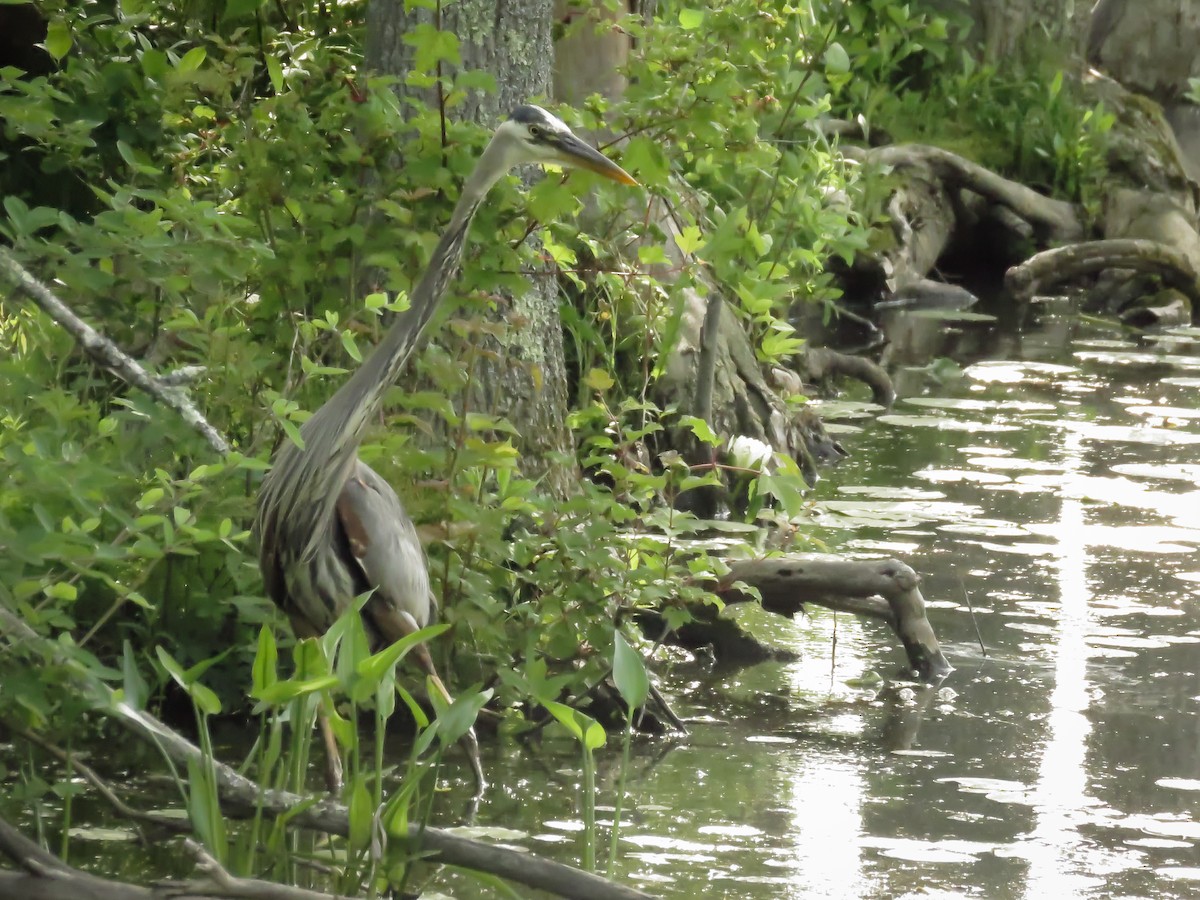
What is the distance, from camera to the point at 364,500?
365cm

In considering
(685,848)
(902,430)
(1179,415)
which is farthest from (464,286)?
(1179,415)

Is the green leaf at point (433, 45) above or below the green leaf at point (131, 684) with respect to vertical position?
above

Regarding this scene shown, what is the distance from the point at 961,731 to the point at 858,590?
1.74 feet

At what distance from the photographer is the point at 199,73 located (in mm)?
4160

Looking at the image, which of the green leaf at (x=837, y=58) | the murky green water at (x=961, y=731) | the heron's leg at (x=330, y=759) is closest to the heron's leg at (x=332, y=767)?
the heron's leg at (x=330, y=759)

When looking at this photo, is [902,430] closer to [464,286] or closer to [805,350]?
[805,350]

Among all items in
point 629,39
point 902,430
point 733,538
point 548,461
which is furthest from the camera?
point 902,430

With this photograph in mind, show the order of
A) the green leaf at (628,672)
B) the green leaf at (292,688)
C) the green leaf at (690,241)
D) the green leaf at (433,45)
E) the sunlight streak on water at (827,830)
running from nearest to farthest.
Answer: the green leaf at (292,688)
the green leaf at (628,672)
the sunlight streak on water at (827,830)
the green leaf at (433,45)
the green leaf at (690,241)

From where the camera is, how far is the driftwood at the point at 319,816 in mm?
2535

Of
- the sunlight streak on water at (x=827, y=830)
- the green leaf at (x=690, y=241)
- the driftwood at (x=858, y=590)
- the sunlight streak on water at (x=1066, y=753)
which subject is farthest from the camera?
the driftwood at (x=858, y=590)

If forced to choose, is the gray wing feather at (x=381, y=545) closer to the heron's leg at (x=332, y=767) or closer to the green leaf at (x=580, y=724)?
the heron's leg at (x=332, y=767)

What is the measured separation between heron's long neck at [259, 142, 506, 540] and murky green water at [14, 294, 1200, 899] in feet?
2.58

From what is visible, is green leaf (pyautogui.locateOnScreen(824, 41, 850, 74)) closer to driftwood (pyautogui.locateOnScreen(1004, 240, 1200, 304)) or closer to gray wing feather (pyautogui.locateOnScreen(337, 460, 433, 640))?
gray wing feather (pyautogui.locateOnScreen(337, 460, 433, 640))

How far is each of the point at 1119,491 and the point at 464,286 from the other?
3.81 m
